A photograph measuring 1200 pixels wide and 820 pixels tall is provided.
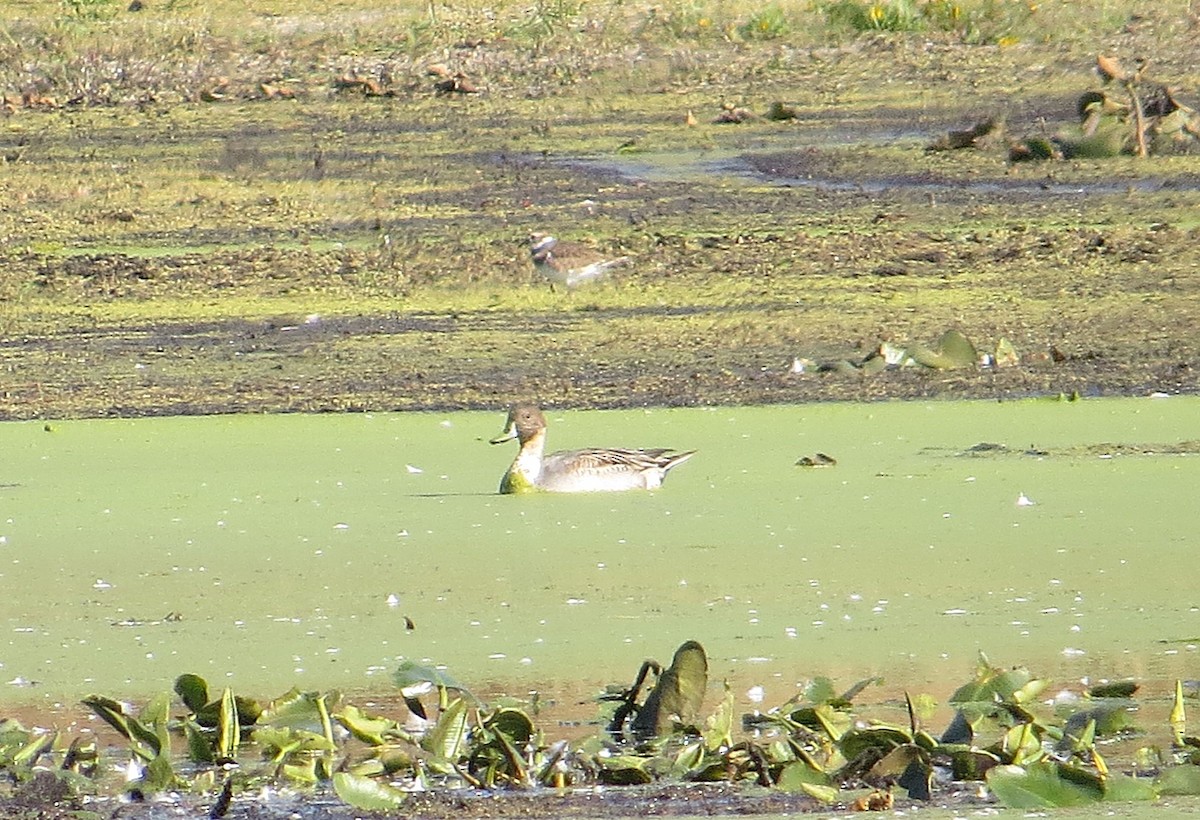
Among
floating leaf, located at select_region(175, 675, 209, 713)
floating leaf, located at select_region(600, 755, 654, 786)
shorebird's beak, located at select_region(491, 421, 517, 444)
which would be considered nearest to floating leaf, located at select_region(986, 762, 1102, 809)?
floating leaf, located at select_region(600, 755, 654, 786)

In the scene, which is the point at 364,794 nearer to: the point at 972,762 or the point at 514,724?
the point at 514,724

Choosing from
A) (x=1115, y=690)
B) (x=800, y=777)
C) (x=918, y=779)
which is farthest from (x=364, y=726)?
(x=1115, y=690)

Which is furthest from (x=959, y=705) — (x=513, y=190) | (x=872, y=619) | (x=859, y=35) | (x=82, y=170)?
(x=859, y=35)

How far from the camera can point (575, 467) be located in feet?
20.5

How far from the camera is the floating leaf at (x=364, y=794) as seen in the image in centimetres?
349

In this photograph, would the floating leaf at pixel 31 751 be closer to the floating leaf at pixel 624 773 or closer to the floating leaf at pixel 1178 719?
the floating leaf at pixel 624 773

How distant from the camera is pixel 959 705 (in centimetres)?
397

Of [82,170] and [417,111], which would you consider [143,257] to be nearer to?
[82,170]

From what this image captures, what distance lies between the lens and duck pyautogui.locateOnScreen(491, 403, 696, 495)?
6.17 meters

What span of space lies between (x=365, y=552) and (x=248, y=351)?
3.39 metres

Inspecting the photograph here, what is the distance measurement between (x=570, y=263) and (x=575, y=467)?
3599mm

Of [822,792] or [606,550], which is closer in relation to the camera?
[822,792]

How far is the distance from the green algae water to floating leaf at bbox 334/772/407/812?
0.83 m

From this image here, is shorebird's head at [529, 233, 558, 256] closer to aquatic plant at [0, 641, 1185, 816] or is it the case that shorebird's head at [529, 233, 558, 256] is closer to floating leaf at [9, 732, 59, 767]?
aquatic plant at [0, 641, 1185, 816]
